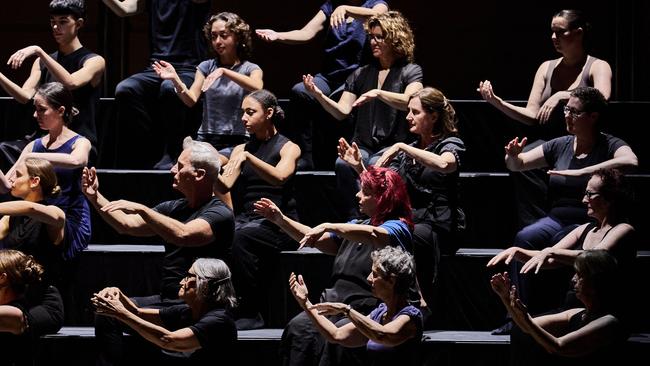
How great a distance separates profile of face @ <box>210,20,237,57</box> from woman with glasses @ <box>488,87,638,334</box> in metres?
1.67

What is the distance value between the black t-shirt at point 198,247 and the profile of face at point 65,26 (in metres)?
1.78

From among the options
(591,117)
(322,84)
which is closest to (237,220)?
(322,84)

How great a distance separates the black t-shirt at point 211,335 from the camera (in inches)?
179

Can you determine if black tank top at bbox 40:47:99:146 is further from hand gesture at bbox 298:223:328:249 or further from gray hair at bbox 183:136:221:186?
hand gesture at bbox 298:223:328:249

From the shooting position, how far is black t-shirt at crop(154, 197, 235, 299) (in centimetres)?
477

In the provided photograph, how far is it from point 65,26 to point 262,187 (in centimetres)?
144

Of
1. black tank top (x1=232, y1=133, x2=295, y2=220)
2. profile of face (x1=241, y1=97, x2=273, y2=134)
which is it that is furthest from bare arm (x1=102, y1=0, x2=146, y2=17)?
black tank top (x1=232, y1=133, x2=295, y2=220)

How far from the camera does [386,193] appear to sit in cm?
475

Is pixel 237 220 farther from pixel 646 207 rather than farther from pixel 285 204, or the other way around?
pixel 646 207

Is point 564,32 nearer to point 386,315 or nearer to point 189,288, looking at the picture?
point 386,315

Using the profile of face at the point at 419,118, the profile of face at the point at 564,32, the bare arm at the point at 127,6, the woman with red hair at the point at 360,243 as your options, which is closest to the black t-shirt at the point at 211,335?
the woman with red hair at the point at 360,243

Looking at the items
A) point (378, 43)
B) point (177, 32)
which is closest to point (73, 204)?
point (177, 32)

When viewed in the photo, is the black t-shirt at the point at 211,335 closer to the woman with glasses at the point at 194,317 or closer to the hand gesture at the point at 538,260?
the woman with glasses at the point at 194,317

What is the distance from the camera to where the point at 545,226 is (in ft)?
17.3
